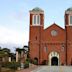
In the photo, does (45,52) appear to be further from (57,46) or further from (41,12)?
(41,12)

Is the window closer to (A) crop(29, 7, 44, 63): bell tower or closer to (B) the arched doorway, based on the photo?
(A) crop(29, 7, 44, 63): bell tower

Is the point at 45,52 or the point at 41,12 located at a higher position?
the point at 41,12

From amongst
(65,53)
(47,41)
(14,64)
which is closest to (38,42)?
(47,41)

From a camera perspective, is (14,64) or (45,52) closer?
(14,64)

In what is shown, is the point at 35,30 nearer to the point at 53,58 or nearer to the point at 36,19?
the point at 36,19

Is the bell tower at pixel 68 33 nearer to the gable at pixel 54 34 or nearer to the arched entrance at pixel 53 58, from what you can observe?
the gable at pixel 54 34

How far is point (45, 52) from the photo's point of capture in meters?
80.3

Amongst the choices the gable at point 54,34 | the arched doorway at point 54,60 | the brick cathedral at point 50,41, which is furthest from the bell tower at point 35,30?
the arched doorway at point 54,60

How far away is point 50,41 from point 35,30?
4.68 m

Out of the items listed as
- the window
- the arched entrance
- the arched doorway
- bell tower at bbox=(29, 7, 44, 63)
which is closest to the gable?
bell tower at bbox=(29, 7, 44, 63)

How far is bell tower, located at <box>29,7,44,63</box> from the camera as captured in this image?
3147 inches

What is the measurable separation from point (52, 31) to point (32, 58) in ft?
28.3

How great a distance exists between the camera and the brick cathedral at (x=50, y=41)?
79625 mm

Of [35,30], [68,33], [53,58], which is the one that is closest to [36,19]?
[35,30]
